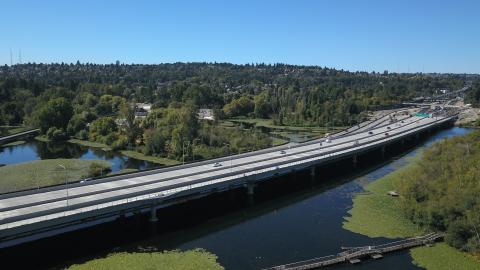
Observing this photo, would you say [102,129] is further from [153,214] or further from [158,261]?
[158,261]

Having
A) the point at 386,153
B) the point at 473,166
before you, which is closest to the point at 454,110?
the point at 386,153

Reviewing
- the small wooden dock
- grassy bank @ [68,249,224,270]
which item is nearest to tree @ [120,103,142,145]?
grassy bank @ [68,249,224,270]

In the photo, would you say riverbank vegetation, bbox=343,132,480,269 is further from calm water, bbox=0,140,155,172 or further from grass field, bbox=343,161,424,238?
calm water, bbox=0,140,155,172

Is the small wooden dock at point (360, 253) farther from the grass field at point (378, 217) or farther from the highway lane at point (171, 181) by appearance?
the highway lane at point (171, 181)

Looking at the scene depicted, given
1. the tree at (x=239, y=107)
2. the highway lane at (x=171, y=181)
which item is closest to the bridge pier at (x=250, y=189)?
the highway lane at (x=171, y=181)

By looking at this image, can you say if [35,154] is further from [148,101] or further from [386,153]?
[148,101]

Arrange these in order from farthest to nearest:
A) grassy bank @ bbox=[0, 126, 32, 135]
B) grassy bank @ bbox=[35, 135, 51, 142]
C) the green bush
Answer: grassy bank @ bbox=[0, 126, 32, 135], grassy bank @ bbox=[35, 135, 51, 142], the green bush

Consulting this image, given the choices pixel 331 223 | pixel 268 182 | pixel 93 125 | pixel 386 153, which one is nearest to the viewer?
pixel 331 223
